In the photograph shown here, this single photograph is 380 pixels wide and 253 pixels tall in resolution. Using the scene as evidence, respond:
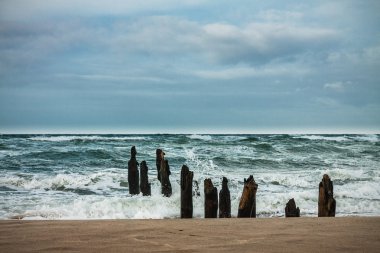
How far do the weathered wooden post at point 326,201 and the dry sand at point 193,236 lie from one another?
6.42 ft

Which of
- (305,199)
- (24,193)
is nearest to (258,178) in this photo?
(305,199)

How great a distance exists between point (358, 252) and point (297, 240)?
732 mm

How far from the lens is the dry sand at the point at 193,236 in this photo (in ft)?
13.8

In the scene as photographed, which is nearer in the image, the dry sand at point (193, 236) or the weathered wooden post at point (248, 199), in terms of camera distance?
the dry sand at point (193, 236)

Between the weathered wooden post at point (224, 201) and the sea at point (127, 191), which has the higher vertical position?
the weathered wooden post at point (224, 201)

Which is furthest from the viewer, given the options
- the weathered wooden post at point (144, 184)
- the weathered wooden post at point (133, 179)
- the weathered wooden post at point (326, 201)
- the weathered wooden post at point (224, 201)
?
the weathered wooden post at point (133, 179)

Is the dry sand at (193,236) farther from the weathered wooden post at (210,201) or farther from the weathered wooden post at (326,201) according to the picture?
the weathered wooden post at (210,201)

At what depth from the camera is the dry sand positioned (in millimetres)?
4203

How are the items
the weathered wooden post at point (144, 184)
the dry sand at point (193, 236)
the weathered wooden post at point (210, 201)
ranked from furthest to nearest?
the weathered wooden post at point (144, 184)
the weathered wooden post at point (210, 201)
the dry sand at point (193, 236)

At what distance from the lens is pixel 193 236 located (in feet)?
16.0

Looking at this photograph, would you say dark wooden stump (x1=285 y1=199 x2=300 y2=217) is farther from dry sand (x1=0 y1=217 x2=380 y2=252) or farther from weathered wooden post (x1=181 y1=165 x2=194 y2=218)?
weathered wooden post (x1=181 y1=165 x2=194 y2=218)

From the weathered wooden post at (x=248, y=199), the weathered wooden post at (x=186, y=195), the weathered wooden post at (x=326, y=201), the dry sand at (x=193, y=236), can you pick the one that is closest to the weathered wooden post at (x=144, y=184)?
the weathered wooden post at (x=186, y=195)

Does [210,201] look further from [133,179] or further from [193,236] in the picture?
[133,179]

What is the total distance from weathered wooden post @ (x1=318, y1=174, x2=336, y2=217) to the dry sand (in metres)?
1.96
